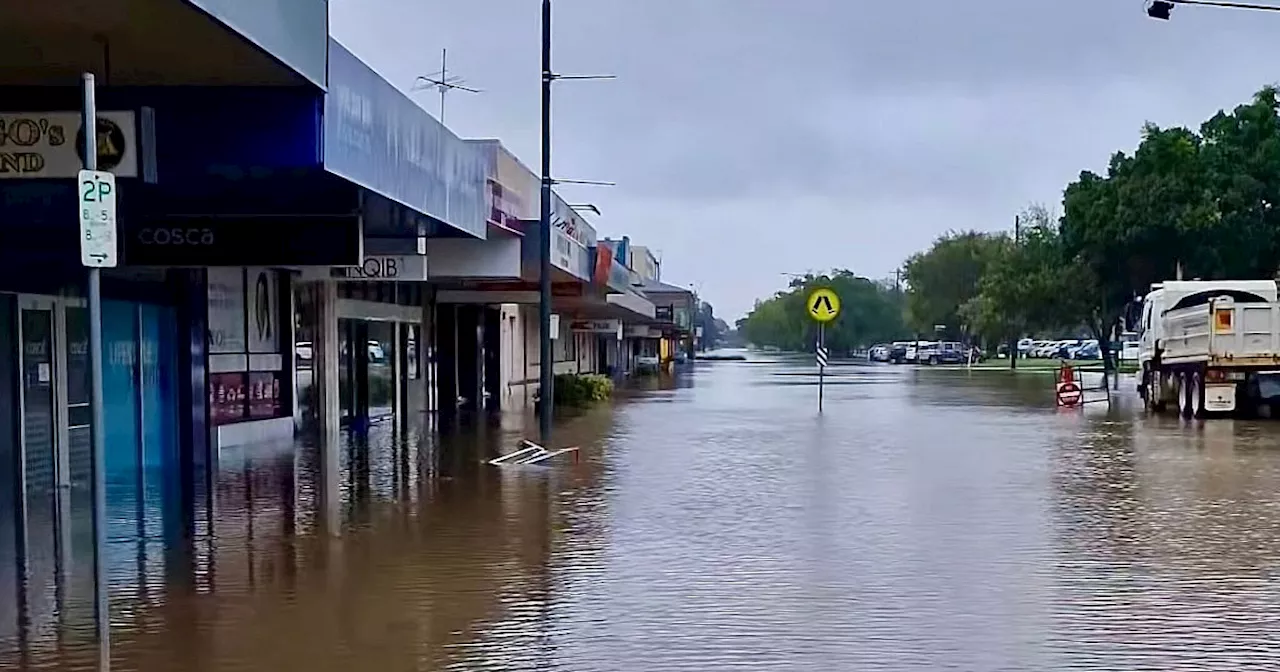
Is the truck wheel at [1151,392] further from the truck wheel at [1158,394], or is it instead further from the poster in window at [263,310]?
the poster in window at [263,310]

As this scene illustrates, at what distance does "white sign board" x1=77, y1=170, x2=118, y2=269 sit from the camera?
7.85m

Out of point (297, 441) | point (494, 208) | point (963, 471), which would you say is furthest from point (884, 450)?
point (297, 441)

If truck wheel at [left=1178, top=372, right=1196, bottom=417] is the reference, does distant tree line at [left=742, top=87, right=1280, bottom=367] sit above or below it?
above

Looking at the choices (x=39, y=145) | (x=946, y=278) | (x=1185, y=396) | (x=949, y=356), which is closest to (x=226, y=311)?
(x=39, y=145)

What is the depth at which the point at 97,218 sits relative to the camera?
7.93m

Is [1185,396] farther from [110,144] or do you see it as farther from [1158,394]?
[110,144]

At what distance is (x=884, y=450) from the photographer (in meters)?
22.9

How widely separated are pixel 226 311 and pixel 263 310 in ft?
4.60

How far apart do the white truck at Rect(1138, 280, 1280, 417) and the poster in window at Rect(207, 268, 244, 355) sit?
60.8 feet

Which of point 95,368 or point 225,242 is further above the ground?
point 225,242

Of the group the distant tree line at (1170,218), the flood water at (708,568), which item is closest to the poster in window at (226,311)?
the flood water at (708,568)

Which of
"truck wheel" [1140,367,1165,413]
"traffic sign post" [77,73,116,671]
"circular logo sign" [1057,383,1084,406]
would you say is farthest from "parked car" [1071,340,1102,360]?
"traffic sign post" [77,73,116,671]

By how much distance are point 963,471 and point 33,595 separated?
1190 cm

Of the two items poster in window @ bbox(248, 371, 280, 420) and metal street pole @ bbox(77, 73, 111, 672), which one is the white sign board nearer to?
metal street pole @ bbox(77, 73, 111, 672)
